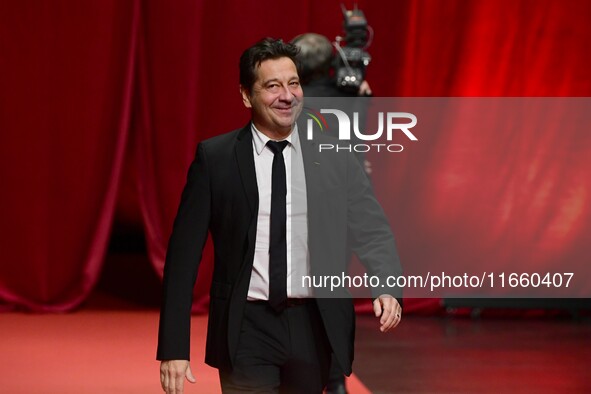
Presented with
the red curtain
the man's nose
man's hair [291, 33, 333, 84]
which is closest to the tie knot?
the man's nose

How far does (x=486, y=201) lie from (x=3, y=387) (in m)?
2.94

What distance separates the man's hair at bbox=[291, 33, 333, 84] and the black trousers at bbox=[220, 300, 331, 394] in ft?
4.95

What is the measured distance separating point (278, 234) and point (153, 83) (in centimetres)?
358

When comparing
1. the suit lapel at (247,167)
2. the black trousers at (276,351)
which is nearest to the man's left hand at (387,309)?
the black trousers at (276,351)

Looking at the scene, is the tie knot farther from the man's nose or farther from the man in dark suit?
the man's nose

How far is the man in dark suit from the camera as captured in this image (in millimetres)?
2271

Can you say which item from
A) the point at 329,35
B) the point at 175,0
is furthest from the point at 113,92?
the point at 329,35

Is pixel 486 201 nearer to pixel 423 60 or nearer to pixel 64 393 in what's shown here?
pixel 423 60

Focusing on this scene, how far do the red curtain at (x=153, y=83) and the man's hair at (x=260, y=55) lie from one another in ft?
11.2

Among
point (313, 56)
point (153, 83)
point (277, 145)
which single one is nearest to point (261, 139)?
point (277, 145)

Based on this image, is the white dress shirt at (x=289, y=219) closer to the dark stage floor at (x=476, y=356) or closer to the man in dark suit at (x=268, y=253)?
the man in dark suit at (x=268, y=253)

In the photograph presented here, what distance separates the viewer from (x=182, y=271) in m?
2.27

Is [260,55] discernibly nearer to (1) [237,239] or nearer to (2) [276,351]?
(1) [237,239]

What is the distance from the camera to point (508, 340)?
5.28 m
